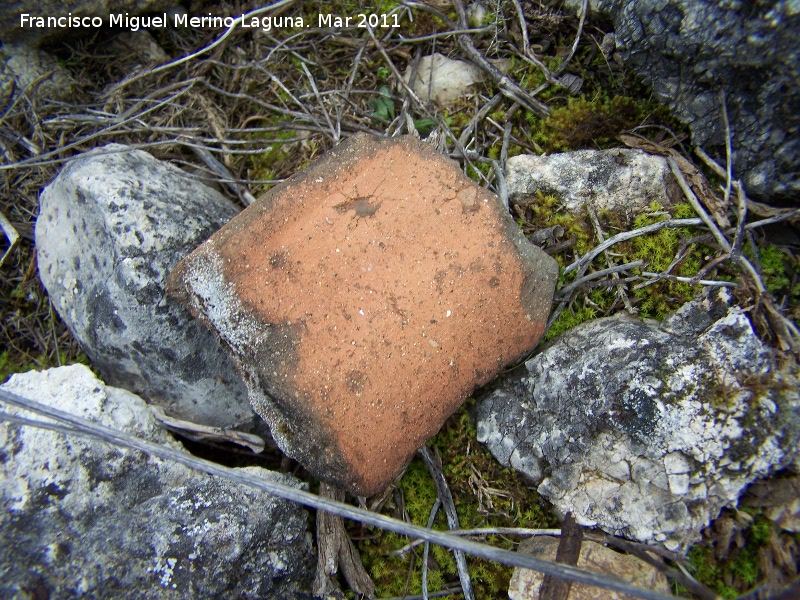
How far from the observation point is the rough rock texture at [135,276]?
2.38 meters

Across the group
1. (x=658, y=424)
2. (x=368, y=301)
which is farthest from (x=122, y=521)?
(x=658, y=424)

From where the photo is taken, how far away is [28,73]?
2.92 m

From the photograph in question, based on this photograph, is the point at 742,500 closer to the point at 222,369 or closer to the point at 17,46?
the point at 222,369

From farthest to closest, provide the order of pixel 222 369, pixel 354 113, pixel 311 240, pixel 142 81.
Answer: pixel 142 81 → pixel 354 113 → pixel 222 369 → pixel 311 240

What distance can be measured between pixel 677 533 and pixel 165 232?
95.1 inches

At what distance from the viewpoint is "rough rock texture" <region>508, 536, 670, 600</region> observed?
1.94m

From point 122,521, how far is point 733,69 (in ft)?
9.54

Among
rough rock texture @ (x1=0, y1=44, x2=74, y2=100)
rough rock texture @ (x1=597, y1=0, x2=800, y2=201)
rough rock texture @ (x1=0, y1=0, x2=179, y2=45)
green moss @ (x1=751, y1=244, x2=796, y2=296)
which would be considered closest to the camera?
rough rock texture @ (x1=597, y1=0, x2=800, y2=201)

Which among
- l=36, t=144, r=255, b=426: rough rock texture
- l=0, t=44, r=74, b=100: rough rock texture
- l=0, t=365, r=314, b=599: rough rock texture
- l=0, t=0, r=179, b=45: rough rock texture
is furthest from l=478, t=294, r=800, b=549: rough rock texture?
l=0, t=44, r=74, b=100: rough rock texture

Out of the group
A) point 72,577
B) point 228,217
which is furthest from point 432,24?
point 72,577

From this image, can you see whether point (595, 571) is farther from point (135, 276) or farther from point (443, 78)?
point (443, 78)

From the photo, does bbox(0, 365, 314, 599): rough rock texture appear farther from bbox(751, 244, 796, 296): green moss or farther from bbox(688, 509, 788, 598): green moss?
bbox(751, 244, 796, 296): green moss

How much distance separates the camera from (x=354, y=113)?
283 cm

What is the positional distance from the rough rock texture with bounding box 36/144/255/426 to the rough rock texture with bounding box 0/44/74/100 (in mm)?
686
